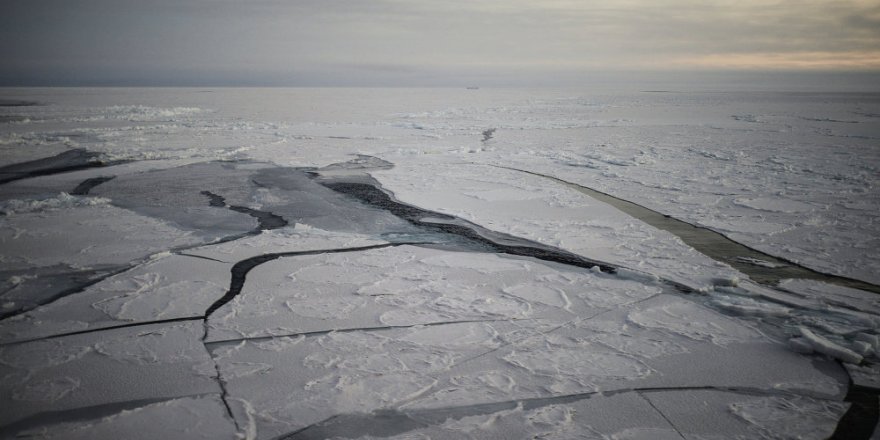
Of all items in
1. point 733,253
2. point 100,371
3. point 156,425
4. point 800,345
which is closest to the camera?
point 156,425

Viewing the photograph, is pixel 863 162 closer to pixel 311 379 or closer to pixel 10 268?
pixel 311 379

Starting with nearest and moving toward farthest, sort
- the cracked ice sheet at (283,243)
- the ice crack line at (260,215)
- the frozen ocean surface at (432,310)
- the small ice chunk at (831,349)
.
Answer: the frozen ocean surface at (432,310), the small ice chunk at (831,349), the cracked ice sheet at (283,243), the ice crack line at (260,215)

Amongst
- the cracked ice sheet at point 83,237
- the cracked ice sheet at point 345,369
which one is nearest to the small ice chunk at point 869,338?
the cracked ice sheet at point 345,369

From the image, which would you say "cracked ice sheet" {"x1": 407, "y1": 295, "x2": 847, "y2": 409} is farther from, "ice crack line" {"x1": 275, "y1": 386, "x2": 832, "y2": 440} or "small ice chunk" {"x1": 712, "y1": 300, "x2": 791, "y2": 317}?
"small ice chunk" {"x1": 712, "y1": 300, "x2": 791, "y2": 317}

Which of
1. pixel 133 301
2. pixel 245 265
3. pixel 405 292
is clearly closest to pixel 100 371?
pixel 133 301

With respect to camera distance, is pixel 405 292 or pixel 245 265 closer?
pixel 405 292

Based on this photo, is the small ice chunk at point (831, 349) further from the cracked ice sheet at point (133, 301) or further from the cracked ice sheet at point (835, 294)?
the cracked ice sheet at point (133, 301)

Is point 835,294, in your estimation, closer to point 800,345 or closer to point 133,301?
point 800,345
